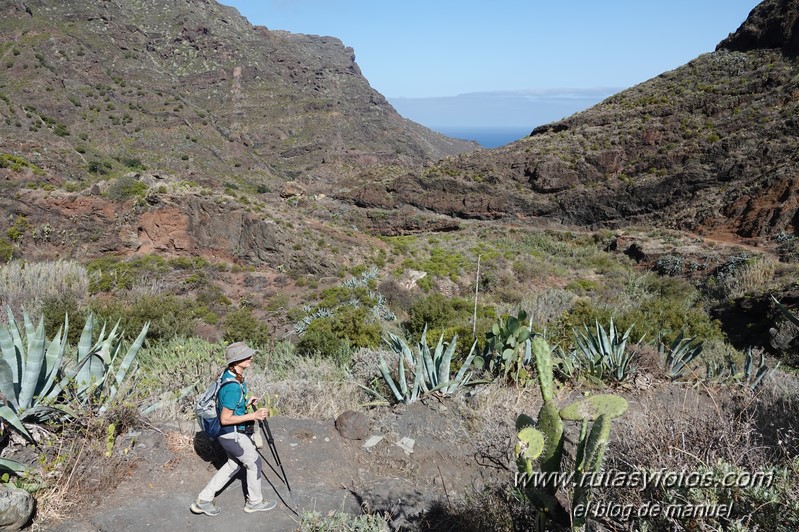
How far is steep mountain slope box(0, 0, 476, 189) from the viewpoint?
4528 centimetres

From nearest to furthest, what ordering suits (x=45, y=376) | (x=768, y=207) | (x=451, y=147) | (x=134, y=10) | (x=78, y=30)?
(x=45, y=376)
(x=768, y=207)
(x=78, y=30)
(x=134, y=10)
(x=451, y=147)

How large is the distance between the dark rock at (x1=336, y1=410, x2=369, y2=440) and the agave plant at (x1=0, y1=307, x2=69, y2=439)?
2.29 meters

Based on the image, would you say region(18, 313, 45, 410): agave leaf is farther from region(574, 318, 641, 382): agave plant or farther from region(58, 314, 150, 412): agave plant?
region(574, 318, 641, 382): agave plant

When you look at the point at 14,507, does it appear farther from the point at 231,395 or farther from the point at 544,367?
→ the point at 544,367

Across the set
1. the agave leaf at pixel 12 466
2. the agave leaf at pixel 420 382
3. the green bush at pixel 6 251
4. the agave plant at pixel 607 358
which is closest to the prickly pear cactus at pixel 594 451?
the agave leaf at pixel 420 382

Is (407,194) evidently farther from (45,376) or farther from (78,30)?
(78,30)

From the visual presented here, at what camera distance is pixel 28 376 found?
11.3 feet

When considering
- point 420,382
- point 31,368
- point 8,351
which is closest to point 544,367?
point 420,382

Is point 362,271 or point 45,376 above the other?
point 45,376

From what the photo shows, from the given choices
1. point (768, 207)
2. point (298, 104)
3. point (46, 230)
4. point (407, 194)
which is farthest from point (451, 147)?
point (46, 230)

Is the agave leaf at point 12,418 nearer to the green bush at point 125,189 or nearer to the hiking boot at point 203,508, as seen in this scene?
the hiking boot at point 203,508

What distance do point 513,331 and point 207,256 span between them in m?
12.2

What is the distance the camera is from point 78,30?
193 feet

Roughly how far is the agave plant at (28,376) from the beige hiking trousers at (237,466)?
1.34 m
